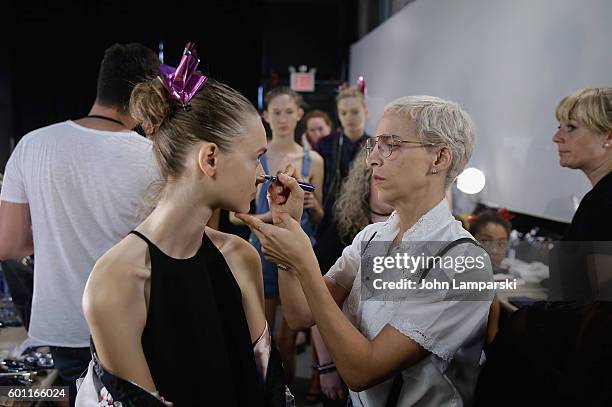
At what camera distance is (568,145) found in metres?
1.79

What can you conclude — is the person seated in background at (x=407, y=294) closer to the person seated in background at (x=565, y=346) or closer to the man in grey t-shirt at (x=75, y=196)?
the person seated in background at (x=565, y=346)

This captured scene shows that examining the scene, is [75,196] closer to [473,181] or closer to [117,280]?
[117,280]

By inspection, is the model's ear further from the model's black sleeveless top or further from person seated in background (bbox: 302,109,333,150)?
person seated in background (bbox: 302,109,333,150)

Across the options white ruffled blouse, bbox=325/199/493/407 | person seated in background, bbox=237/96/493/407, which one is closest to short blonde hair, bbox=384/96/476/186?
person seated in background, bbox=237/96/493/407

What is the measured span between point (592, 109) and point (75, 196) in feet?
4.66

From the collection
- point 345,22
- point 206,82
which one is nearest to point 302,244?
point 206,82

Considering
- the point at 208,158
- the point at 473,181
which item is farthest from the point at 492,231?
the point at 208,158

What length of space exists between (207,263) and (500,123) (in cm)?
235

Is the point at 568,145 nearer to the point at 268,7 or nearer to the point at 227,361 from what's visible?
the point at 227,361

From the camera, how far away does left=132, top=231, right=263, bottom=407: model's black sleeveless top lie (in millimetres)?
1107

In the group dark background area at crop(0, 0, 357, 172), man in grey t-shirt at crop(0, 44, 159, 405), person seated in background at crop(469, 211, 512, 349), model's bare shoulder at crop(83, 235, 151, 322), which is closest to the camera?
model's bare shoulder at crop(83, 235, 151, 322)

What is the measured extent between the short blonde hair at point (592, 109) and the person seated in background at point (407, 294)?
1.85 feet

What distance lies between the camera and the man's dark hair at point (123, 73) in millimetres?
1702

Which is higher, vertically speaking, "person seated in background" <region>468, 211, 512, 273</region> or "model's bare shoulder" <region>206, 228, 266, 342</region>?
"model's bare shoulder" <region>206, 228, 266, 342</region>
